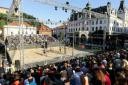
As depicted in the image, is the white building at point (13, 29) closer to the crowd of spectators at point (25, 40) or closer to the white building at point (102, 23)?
the crowd of spectators at point (25, 40)

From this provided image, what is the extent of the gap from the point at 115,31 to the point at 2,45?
4140cm

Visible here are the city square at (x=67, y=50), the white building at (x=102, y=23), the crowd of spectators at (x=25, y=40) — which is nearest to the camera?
the city square at (x=67, y=50)

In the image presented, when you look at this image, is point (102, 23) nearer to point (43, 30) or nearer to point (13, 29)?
point (43, 30)

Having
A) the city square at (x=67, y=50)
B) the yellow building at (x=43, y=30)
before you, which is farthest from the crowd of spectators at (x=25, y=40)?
the yellow building at (x=43, y=30)

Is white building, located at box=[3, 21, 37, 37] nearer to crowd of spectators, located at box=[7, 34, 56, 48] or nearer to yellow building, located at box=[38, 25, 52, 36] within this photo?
yellow building, located at box=[38, 25, 52, 36]

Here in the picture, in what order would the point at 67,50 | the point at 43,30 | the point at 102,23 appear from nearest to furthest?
the point at 67,50
the point at 102,23
the point at 43,30

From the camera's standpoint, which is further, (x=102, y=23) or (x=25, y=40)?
(x=102, y=23)

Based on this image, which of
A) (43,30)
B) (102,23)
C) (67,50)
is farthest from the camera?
(43,30)

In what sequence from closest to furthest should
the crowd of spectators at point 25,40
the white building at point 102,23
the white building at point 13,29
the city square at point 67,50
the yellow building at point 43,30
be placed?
the city square at point 67,50 → the crowd of spectators at point 25,40 → the white building at point 13,29 → the white building at point 102,23 → the yellow building at point 43,30

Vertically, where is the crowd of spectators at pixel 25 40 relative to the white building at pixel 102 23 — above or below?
below

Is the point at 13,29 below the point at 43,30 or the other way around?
the other way around

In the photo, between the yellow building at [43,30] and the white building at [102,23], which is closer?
the white building at [102,23]

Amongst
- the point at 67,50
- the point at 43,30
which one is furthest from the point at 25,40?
the point at 43,30

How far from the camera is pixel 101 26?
87375 millimetres
